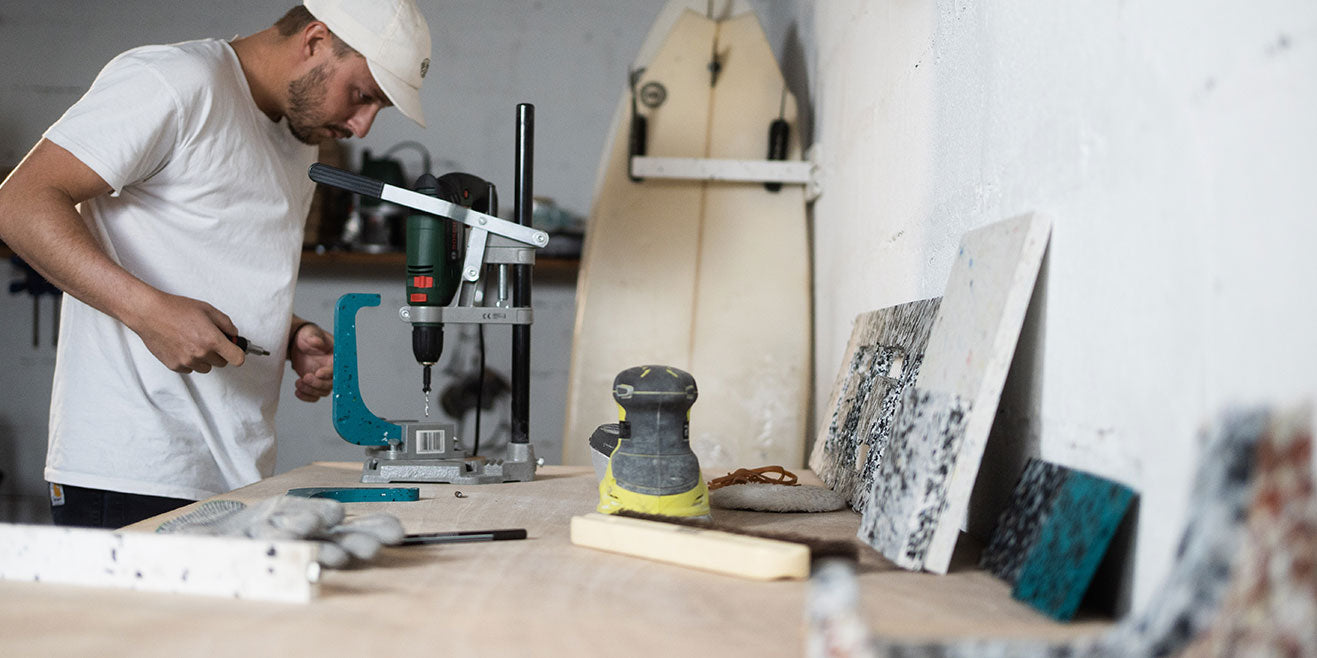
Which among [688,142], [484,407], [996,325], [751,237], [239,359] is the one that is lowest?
[484,407]

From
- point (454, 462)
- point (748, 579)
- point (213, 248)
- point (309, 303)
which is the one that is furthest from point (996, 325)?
point (309, 303)

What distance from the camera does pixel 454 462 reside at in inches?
62.8

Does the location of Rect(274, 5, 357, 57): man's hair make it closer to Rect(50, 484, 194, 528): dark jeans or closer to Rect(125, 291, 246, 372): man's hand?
Rect(125, 291, 246, 372): man's hand

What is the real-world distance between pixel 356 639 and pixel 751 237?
6.52ft

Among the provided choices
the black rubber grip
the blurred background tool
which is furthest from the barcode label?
the blurred background tool

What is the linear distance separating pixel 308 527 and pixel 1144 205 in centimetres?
82

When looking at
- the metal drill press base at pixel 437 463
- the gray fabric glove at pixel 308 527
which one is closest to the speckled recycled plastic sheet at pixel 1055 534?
the gray fabric glove at pixel 308 527

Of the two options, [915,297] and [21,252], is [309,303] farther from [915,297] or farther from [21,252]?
[915,297]

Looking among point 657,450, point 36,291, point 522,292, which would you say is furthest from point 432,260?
point 36,291

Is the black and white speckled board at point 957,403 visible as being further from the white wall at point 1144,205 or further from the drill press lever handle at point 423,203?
the drill press lever handle at point 423,203

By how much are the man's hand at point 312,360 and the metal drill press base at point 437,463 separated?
0.39 meters

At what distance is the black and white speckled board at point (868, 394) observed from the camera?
1.25 meters

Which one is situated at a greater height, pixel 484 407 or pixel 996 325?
pixel 996 325

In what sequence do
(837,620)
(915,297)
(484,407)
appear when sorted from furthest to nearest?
(484,407) → (915,297) → (837,620)
